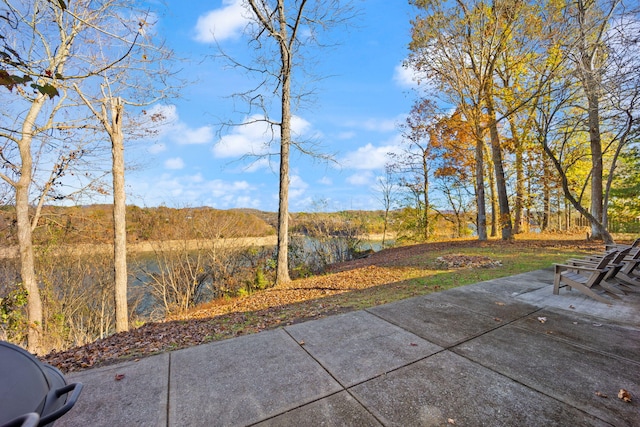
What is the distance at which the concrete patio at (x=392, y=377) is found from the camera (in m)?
1.92

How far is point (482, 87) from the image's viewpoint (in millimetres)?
11461

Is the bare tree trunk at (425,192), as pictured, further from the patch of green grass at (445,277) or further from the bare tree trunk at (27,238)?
the bare tree trunk at (27,238)

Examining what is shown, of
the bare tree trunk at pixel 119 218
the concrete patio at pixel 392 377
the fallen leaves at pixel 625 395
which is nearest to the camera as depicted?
the concrete patio at pixel 392 377

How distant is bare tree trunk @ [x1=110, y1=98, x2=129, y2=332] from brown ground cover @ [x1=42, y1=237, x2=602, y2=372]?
8.54 ft

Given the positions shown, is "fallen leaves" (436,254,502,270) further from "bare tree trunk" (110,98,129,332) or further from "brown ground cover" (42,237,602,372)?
"bare tree trunk" (110,98,129,332)

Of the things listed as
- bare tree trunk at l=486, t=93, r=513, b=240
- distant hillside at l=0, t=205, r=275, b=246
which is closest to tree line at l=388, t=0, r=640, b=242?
bare tree trunk at l=486, t=93, r=513, b=240

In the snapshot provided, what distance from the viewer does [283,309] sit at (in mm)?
4996

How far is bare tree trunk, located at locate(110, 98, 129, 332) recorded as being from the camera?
773 centimetres

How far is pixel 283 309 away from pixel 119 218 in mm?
6013

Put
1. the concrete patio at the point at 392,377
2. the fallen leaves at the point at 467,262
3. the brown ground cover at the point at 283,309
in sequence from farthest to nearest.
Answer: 1. the fallen leaves at the point at 467,262
2. the brown ground cover at the point at 283,309
3. the concrete patio at the point at 392,377

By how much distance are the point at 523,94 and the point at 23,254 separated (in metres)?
17.2

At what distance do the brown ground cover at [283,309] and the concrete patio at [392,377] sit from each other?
1.76 feet

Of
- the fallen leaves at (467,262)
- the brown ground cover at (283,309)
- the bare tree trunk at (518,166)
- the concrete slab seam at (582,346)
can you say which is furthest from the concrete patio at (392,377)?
the bare tree trunk at (518,166)

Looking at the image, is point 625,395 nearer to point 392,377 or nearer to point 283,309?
point 392,377
